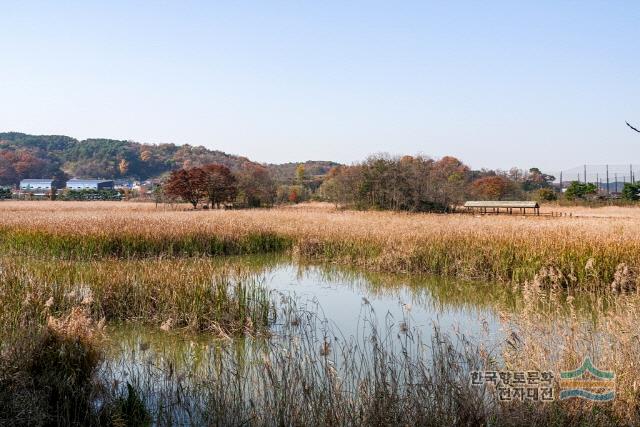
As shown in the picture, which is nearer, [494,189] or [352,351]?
[352,351]

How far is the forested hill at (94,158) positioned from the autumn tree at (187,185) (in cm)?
5679

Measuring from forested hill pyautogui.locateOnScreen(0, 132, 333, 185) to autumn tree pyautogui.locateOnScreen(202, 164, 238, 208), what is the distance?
55530mm

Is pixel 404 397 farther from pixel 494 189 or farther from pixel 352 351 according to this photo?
pixel 494 189

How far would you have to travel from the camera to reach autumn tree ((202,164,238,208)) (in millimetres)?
43656

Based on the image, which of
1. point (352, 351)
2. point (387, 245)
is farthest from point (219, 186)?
point (352, 351)

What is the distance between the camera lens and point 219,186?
43781mm

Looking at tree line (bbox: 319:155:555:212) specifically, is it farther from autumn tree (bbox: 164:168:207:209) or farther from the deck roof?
autumn tree (bbox: 164:168:207:209)

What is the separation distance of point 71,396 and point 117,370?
1.08m

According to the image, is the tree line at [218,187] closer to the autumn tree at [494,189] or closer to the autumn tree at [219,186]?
the autumn tree at [219,186]

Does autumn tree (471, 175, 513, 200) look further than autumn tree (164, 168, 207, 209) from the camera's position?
Yes

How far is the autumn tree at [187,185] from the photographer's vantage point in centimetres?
4297

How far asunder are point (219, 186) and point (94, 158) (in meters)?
85.8

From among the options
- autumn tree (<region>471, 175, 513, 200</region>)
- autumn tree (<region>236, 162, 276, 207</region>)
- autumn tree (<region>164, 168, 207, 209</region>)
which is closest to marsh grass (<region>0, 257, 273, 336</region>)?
autumn tree (<region>164, 168, 207, 209</region>)

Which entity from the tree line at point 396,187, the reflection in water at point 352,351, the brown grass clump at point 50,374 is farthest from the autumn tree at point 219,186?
the brown grass clump at point 50,374
